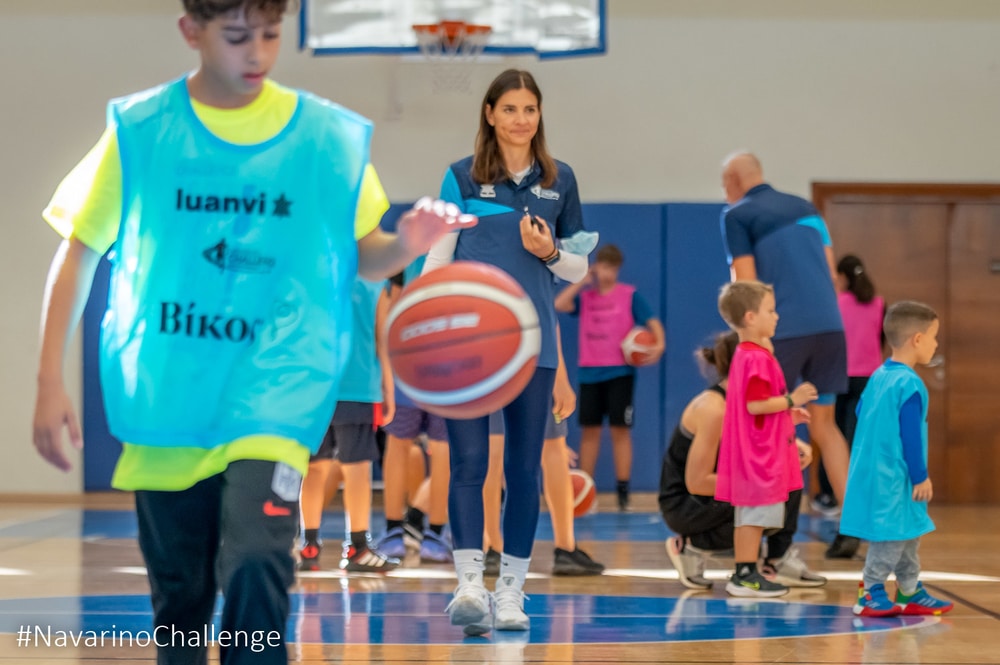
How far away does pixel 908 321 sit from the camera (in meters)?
4.46

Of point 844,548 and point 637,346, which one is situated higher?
point 637,346

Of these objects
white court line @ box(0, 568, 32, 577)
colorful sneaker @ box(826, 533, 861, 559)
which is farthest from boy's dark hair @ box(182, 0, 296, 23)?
colorful sneaker @ box(826, 533, 861, 559)

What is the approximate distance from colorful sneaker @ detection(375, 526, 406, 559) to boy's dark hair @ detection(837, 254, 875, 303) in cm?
389

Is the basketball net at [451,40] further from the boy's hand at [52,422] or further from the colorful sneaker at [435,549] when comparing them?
the boy's hand at [52,422]

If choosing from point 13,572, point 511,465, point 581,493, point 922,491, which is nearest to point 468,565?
point 511,465

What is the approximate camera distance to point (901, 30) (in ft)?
31.8

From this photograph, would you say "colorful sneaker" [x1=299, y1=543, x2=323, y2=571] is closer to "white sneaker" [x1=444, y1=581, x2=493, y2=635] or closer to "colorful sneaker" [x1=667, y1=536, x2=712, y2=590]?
"colorful sneaker" [x1=667, y1=536, x2=712, y2=590]

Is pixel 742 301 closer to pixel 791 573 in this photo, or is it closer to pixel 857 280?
pixel 791 573

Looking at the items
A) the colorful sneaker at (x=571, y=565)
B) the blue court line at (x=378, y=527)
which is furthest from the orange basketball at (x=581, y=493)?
the colorful sneaker at (x=571, y=565)

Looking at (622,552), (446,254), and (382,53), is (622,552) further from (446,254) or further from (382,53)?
(382,53)

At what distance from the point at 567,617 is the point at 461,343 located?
1811 mm

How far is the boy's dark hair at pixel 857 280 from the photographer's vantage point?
8.28 metres

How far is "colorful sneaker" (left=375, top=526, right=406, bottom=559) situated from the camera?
5.96 metres

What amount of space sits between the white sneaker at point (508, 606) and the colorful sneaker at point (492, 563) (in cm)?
134
